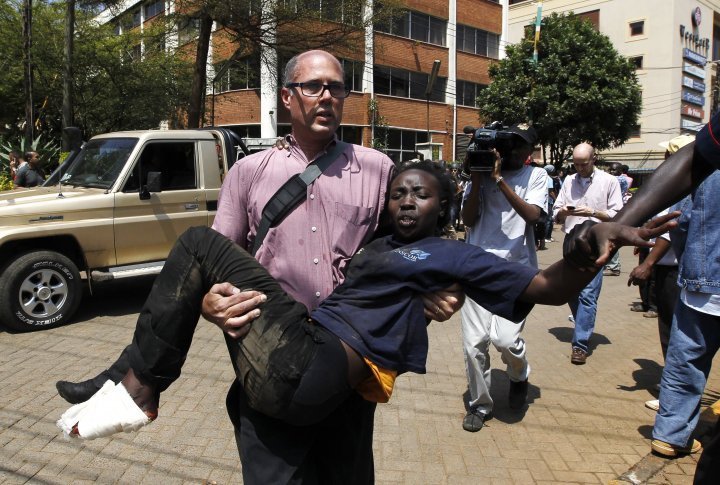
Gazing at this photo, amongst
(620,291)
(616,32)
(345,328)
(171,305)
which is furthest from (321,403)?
(616,32)

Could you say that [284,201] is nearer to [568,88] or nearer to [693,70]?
[568,88]

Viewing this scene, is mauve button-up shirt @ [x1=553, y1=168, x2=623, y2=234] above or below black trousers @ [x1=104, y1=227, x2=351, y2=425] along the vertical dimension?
above

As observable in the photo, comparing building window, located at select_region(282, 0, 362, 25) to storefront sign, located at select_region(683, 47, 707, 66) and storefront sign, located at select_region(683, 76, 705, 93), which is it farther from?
storefront sign, located at select_region(683, 76, 705, 93)

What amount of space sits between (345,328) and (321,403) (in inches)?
9.5

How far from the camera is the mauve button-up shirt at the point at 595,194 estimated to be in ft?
18.3

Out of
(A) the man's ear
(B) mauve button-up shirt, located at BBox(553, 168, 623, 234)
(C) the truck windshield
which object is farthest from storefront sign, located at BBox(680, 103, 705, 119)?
(A) the man's ear

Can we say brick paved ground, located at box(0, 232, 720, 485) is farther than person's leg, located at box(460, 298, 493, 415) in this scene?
No

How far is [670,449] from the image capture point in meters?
3.51

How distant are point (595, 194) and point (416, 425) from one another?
3044 mm

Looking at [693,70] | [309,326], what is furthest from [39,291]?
[693,70]

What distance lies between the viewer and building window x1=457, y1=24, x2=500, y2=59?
103 feet

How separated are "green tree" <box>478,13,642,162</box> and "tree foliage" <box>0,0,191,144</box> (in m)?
14.0

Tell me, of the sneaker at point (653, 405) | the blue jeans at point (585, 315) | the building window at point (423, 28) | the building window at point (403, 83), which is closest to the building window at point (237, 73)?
the building window at point (403, 83)

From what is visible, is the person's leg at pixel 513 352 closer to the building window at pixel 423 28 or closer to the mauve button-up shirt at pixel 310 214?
the mauve button-up shirt at pixel 310 214
